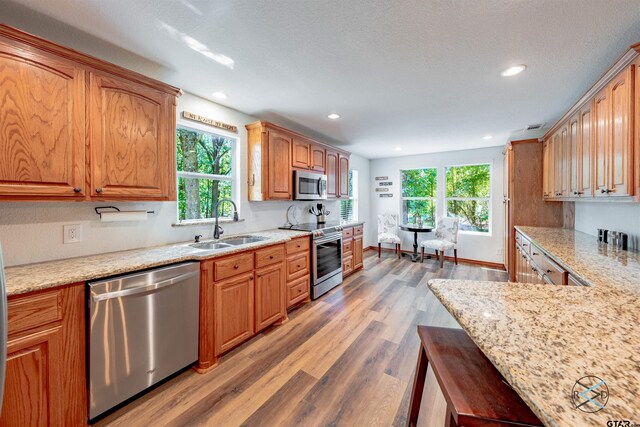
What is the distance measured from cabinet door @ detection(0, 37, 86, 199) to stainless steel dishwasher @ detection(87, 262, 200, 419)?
0.67 meters

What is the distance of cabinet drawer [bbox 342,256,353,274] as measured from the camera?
4133 mm

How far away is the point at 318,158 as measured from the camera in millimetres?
4035

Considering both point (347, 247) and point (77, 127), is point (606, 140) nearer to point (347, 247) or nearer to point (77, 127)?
point (347, 247)

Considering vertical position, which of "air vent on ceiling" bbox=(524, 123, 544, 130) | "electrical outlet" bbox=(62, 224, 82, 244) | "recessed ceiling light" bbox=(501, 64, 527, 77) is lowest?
"electrical outlet" bbox=(62, 224, 82, 244)

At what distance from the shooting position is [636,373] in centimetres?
57

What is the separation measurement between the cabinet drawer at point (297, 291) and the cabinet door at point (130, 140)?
1582mm

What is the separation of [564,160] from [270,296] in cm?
347

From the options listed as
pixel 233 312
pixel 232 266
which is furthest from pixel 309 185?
pixel 233 312

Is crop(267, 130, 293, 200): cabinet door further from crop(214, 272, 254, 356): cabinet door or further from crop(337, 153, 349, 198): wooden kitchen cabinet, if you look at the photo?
crop(337, 153, 349, 198): wooden kitchen cabinet

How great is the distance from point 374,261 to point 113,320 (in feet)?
14.8

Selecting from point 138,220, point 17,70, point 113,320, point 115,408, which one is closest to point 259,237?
point 138,220

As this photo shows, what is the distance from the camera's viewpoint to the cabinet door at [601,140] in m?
1.88

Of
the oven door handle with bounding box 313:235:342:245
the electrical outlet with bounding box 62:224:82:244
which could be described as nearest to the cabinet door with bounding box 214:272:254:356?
the electrical outlet with bounding box 62:224:82:244

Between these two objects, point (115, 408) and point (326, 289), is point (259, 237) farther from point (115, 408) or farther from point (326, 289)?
point (115, 408)
